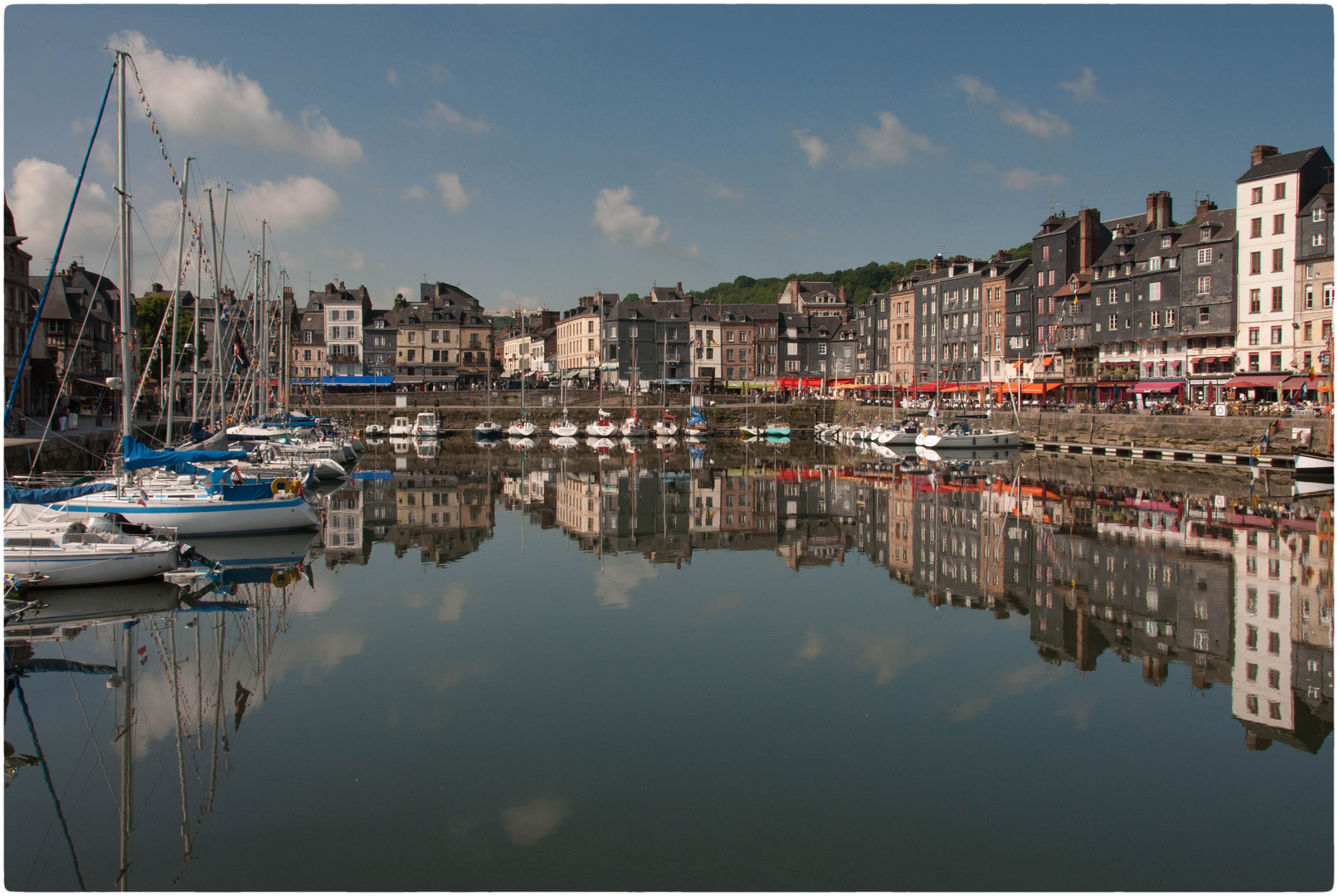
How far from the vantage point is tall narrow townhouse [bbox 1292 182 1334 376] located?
1964 inches

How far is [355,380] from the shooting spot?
317 ft

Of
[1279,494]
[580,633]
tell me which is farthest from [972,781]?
[1279,494]

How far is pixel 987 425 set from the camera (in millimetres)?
66562

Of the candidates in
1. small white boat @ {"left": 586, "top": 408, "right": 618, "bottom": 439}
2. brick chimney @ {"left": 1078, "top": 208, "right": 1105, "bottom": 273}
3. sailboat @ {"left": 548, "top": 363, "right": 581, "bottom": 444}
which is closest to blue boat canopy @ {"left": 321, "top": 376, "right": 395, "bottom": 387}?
sailboat @ {"left": 548, "top": 363, "right": 581, "bottom": 444}

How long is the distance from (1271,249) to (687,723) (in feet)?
181

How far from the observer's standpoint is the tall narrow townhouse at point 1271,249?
52.2 metres

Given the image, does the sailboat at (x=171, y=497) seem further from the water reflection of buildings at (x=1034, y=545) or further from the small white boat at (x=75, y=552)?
the small white boat at (x=75, y=552)

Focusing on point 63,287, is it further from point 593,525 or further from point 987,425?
point 987,425

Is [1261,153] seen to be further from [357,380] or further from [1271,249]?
[357,380]

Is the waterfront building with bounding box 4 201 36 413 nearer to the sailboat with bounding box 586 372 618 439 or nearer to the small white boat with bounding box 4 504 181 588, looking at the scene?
the small white boat with bounding box 4 504 181 588

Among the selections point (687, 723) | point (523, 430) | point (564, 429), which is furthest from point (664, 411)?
point (687, 723)

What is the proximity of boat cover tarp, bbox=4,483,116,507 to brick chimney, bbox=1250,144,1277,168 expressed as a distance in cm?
5950

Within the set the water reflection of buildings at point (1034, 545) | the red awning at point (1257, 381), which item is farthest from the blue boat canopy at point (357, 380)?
the red awning at point (1257, 381)

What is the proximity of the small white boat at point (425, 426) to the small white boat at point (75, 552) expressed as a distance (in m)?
58.4
